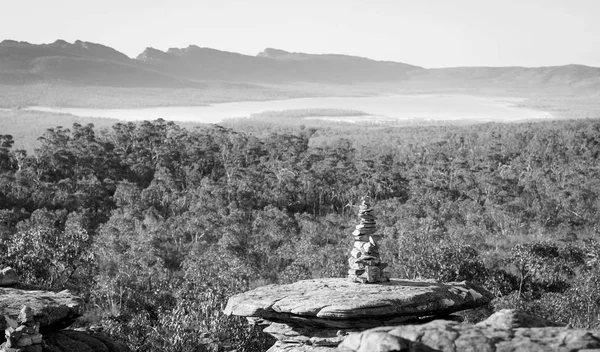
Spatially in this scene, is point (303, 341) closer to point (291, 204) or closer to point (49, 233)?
point (49, 233)

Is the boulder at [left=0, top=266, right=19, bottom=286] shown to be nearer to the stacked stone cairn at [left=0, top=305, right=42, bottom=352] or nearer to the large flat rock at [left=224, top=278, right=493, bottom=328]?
the stacked stone cairn at [left=0, top=305, right=42, bottom=352]

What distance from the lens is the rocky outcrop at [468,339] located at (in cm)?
1518

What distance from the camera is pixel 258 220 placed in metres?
79.2

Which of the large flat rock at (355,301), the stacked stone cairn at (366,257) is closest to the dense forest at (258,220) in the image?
the large flat rock at (355,301)

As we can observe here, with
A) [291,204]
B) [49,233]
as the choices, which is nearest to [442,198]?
[291,204]

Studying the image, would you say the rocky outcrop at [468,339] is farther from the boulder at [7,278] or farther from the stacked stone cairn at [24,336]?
the boulder at [7,278]

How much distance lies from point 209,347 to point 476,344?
82.9 feet

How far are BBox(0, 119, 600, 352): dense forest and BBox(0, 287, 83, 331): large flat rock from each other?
1069 centimetres

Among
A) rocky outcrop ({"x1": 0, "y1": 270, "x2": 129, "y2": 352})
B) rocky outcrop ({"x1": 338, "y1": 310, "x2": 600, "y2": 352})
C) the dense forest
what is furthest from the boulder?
rocky outcrop ({"x1": 338, "y1": 310, "x2": 600, "y2": 352})

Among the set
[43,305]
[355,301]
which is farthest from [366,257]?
[43,305]

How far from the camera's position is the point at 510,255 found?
62.5m

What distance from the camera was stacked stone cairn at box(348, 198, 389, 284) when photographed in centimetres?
2767

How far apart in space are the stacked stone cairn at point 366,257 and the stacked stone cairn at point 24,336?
10.9 metres

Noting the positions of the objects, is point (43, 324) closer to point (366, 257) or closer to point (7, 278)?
point (7, 278)
